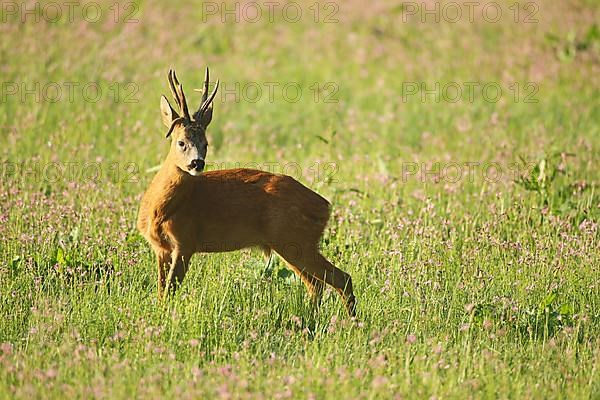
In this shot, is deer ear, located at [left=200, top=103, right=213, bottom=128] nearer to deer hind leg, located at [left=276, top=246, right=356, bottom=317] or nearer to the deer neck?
the deer neck

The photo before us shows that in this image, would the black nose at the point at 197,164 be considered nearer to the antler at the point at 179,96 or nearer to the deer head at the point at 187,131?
the deer head at the point at 187,131

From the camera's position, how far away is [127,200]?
8.59m

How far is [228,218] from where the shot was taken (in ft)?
22.8

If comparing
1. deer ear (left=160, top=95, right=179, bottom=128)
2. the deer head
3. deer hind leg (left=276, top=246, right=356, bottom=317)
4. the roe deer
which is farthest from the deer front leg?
deer ear (left=160, top=95, right=179, bottom=128)

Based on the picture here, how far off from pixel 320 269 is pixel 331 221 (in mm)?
1615

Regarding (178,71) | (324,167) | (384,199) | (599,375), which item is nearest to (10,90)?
(178,71)

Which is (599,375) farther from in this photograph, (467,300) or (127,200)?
(127,200)

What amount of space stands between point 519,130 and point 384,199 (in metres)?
3.93

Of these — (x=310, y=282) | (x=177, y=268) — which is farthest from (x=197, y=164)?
(x=310, y=282)

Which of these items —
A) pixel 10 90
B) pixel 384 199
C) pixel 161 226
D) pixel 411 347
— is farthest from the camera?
pixel 10 90

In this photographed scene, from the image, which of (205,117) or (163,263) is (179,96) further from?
(163,263)

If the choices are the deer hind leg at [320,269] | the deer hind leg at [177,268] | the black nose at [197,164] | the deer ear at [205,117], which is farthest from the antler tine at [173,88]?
the deer hind leg at [320,269]

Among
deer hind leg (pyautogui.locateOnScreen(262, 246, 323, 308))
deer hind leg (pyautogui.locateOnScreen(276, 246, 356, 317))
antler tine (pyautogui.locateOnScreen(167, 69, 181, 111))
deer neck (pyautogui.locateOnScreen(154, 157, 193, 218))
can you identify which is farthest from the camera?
deer hind leg (pyautogui.locateOnScreen(262, 246, 323, 308))

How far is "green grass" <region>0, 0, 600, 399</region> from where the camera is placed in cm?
581
